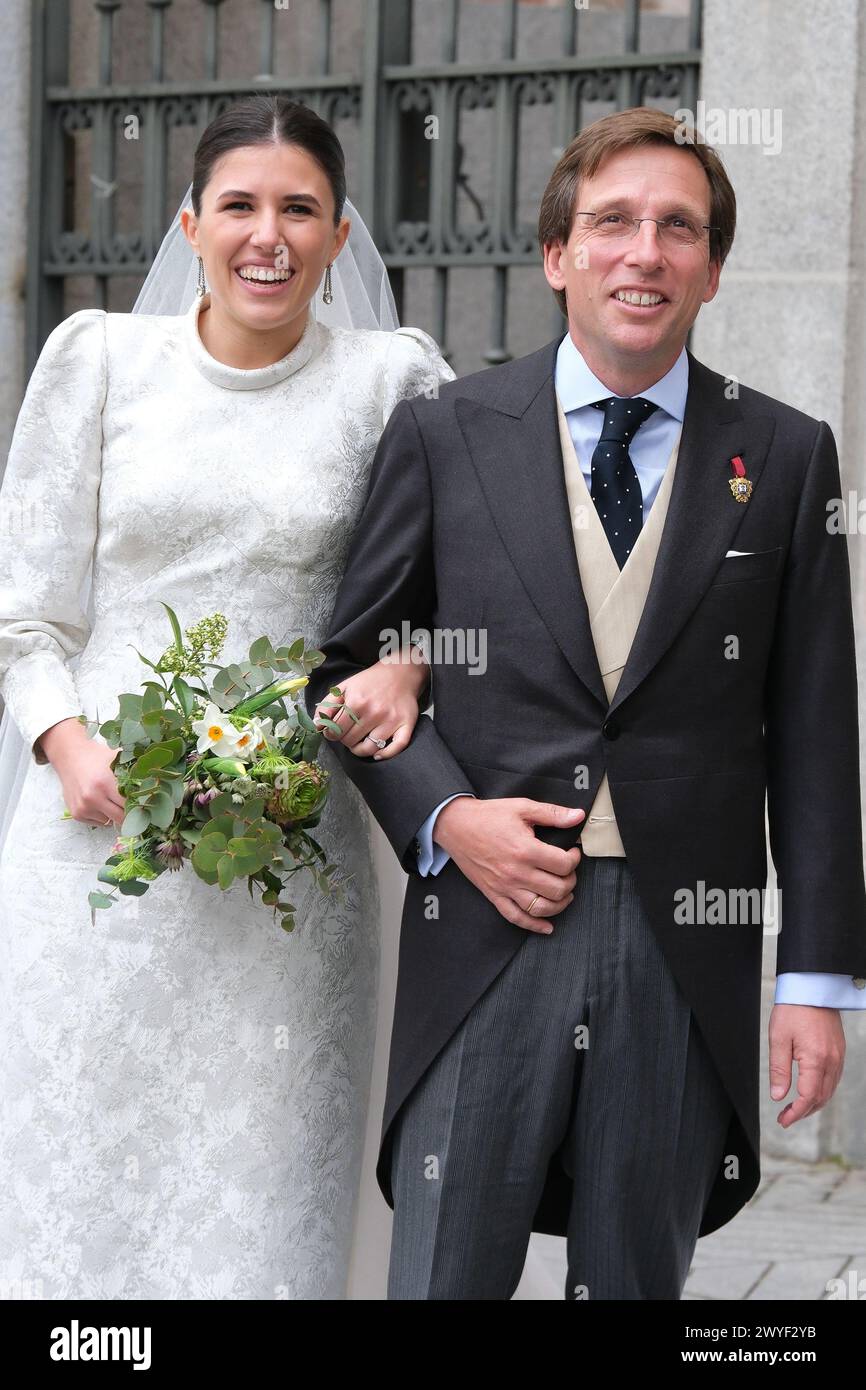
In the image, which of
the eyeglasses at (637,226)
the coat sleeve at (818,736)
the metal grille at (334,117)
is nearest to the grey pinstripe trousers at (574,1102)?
the coat sleeve at (818,736)

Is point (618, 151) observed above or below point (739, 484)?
above


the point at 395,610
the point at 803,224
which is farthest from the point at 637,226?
the point at 803,224

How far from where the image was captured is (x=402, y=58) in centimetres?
577

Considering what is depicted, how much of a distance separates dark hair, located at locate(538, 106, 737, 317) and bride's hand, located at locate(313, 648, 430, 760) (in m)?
0.61

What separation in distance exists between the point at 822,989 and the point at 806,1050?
9 cm

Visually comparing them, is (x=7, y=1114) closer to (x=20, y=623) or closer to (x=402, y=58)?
(x=20, y=623)

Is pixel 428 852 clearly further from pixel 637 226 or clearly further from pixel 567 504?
pixel 637 226

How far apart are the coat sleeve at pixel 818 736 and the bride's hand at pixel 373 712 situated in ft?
1.76

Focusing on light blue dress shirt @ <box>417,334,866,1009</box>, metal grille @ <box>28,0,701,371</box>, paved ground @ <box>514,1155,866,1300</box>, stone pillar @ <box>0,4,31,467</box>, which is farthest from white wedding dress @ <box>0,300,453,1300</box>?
stone pillar @ <box>0,4,31,467</box>

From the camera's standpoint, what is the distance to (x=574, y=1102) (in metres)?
2.48

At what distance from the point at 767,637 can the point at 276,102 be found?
1.19 meters

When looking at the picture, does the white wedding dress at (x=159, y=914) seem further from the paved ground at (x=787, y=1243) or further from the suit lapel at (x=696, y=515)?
the paved ground at (x=787, y=1243)

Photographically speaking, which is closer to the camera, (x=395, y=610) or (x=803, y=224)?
(x=395, y=610)

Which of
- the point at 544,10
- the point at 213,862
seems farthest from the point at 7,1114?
the point at 544,10
